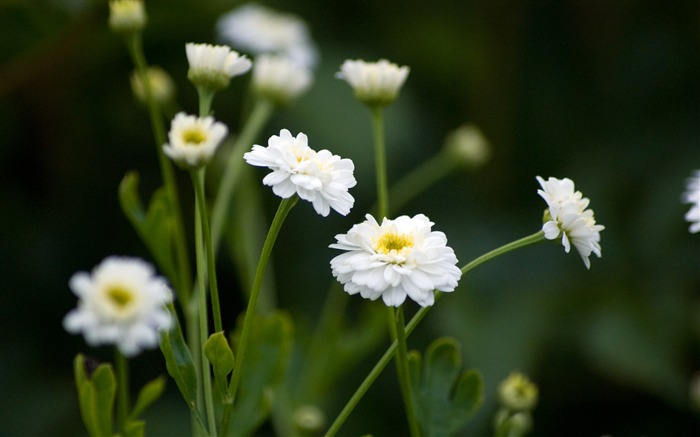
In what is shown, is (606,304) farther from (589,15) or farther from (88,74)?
(88,74)

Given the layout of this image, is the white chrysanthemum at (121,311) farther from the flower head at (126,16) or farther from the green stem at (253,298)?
the flower head at (126,16)

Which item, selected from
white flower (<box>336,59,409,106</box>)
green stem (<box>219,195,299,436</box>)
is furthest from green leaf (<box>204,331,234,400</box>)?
white flower (<box>336,59,409,106</box>)

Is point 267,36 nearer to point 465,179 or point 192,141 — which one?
point 465,179

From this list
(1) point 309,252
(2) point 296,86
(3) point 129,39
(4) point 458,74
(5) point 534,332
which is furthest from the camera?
(4) point 458,74

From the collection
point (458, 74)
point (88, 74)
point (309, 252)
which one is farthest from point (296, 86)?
point (458, 74)

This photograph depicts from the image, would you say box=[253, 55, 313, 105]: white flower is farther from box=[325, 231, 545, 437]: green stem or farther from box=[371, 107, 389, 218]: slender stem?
box=[325, 231, 545, 437]: green stem

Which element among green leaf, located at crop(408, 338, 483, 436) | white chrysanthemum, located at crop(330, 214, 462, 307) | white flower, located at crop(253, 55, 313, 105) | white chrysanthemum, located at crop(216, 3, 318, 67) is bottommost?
green leaf, located at crop(408, 338, 483, 436)

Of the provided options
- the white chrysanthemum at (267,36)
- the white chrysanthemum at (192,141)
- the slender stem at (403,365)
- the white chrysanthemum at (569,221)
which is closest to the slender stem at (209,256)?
the white chrysanthemum at (192,141)
